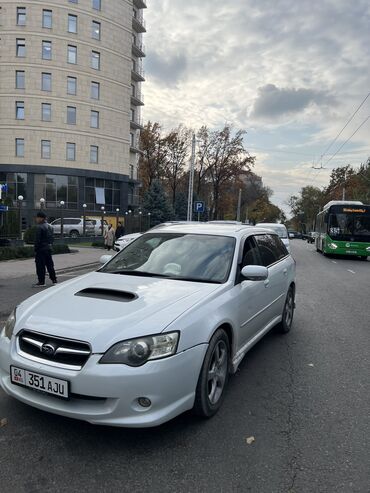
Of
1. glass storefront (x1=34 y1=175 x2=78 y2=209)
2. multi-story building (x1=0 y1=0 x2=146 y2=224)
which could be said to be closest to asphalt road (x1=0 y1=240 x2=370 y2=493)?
glass storefront (x1=34 y1=175 x2=78 y2=209)

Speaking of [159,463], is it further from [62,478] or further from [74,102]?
[74,102]

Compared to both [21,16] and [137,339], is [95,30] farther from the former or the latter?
[137,339]

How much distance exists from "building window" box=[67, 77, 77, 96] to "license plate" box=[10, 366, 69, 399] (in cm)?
4381

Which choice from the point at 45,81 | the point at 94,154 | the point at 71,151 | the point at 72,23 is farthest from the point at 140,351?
the point at 72,23

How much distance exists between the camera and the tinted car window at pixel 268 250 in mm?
5191

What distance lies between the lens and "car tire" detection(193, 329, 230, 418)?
127 inches

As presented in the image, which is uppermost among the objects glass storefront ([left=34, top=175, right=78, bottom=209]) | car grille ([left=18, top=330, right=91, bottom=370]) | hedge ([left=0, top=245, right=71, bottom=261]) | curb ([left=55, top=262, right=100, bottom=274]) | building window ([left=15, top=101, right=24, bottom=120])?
building window ([left=15, top=101, right=24, bottom=120])

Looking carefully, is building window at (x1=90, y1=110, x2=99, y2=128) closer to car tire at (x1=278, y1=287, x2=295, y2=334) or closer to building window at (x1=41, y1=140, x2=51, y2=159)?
building window at (x1=41, y1=140, x2=51, y2=159)

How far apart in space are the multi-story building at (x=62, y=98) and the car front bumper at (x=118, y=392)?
41.2 m

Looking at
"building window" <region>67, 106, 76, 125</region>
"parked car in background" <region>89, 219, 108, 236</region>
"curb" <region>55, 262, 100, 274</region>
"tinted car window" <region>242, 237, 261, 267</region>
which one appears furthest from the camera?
"building window" <region>67, 106, 76, 125</region>

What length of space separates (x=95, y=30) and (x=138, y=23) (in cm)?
989

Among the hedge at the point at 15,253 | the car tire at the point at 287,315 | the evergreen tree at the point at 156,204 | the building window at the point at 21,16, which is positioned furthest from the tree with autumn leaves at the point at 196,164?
the car tire at the point at 287,315

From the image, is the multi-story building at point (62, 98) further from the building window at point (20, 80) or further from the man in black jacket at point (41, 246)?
the man in black jacket at point (41, 246)

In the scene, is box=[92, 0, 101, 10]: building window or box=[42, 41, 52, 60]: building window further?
box=[92, 0, 101, 10]: building window
